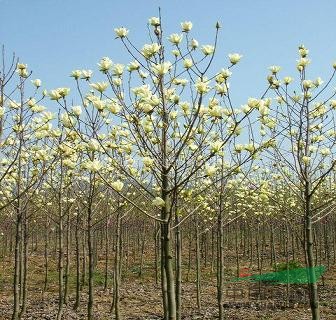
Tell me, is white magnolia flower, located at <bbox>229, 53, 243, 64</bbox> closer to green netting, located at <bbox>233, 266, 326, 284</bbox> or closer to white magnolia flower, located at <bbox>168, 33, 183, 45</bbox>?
white magnolia flower, located at <bbox>168, 33, 183, 45</bbox>

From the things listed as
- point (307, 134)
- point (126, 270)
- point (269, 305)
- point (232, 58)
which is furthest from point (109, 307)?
point (232, 58)

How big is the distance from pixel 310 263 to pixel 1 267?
19.6 metres

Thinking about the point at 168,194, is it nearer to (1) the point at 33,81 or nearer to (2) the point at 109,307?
(1) the point at 33,81

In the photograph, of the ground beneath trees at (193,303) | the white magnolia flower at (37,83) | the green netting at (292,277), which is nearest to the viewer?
the white magnolia flower at (37,83)

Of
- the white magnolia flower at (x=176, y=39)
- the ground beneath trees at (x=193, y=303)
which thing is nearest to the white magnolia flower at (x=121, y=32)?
the white magnolia flower at (x=176, y=39)

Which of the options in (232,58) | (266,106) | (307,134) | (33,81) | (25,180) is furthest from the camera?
(25,180)

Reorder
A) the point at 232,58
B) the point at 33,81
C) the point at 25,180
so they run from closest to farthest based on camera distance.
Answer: the point at 232,58 < the point at 33,81 < the point at 25,180

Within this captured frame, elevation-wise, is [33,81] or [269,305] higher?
[33,81]

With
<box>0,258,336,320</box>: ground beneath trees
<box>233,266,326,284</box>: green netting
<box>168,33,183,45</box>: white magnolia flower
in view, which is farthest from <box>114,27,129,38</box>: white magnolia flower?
<box>233,266,326,284</box>: green netting

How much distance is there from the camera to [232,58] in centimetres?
420

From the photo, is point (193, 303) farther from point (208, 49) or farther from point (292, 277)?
point (208, 49)

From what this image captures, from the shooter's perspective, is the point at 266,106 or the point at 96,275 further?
the point at 96,275

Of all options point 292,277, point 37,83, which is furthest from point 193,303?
point 37,83

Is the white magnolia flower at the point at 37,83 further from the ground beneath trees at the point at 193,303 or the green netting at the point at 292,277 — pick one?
the green netting at the point at 292,277
